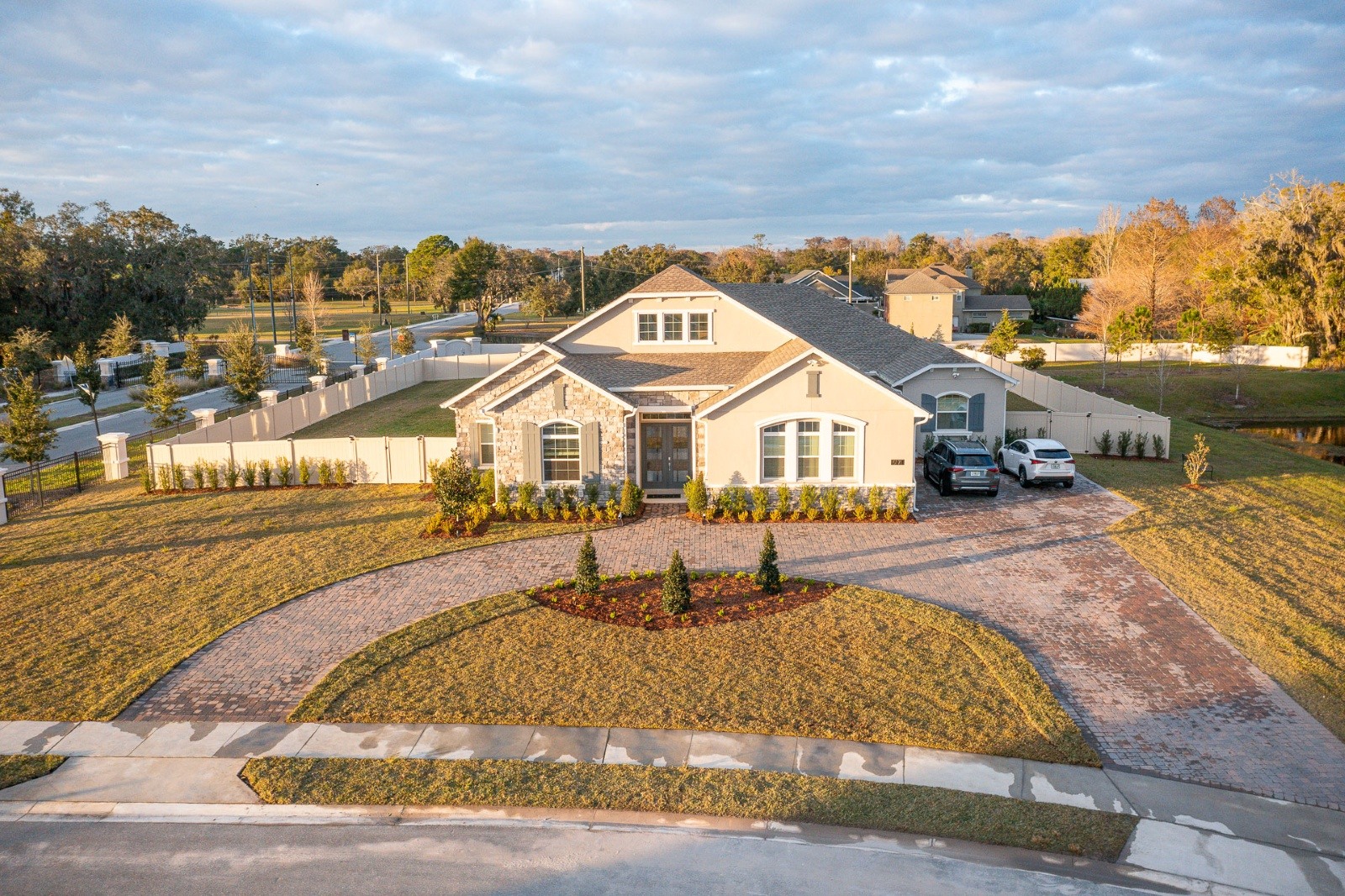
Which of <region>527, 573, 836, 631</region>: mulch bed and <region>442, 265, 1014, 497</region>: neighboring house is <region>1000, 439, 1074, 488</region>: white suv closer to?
<region>442, 265, 1014, 497</region>: neighboring house

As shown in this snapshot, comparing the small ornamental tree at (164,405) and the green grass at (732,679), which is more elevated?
the small ornamental tree at (164,405)

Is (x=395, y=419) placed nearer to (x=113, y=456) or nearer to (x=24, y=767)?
(x=113, y=456)

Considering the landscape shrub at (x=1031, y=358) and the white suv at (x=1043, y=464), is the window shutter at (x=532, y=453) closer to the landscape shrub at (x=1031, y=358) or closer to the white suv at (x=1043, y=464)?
the white suv at (x=1043, y=464)

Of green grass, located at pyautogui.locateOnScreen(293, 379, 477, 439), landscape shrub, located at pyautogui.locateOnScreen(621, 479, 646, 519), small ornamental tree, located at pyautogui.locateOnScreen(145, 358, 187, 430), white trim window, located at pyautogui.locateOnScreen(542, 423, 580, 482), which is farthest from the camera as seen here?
green grass, located at pyautogui.locateOnScreen(293, 379, 477, 439)

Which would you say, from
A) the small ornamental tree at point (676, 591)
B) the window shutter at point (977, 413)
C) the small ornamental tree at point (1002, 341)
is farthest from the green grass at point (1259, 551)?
the small ornamental tree at point (1002, 341)

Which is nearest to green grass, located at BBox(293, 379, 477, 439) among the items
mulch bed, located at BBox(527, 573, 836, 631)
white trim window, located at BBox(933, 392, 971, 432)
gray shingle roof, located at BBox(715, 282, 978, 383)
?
gray shingle roof, located at BBox(715, 282, 978, 383)
